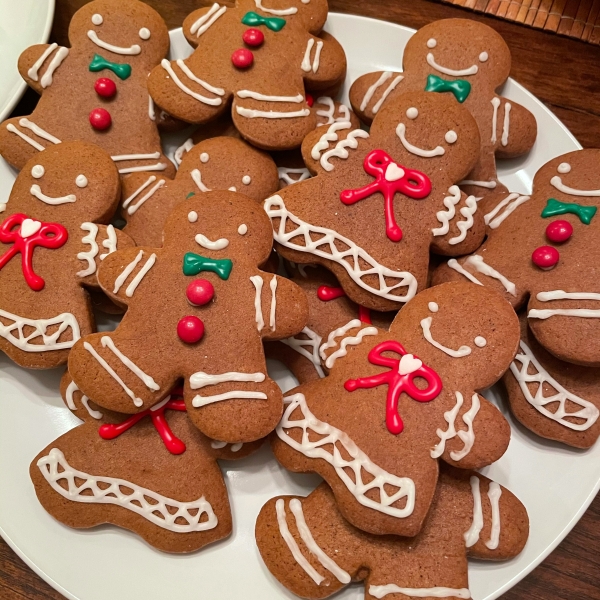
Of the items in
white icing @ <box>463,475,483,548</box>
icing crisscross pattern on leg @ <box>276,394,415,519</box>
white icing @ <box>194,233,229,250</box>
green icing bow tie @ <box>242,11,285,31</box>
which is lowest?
white icing @ <box>463,475,483,548</box>

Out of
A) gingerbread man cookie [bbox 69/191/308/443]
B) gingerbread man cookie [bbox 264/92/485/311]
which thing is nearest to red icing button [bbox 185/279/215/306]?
gingerbread man cookie [bbox 69/191/308/443]

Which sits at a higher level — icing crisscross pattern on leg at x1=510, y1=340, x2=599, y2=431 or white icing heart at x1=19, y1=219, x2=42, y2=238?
white icing heart at x1=19, y1=219, x2=42, y2=238

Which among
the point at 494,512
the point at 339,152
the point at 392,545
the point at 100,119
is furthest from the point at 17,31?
the point at 494,512

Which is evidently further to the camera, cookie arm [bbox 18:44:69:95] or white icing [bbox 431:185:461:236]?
cookie arm [bbox 18:44:69:95]

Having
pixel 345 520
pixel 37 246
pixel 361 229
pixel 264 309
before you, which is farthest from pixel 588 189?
pixel 37 246

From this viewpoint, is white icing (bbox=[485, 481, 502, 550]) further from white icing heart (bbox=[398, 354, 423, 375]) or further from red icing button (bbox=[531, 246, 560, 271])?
red icing button (bbox=[531, 246, 560, 271])

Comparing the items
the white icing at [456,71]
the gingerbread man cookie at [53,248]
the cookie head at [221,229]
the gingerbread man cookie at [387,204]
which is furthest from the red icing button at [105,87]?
the white icing at [456,71]

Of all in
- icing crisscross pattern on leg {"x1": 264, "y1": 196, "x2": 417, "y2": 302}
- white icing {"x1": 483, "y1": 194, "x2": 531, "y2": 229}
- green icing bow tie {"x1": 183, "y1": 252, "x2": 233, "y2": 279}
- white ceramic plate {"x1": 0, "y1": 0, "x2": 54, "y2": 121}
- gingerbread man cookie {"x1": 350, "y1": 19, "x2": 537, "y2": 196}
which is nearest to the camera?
green icing bow tie {"x1": 183, "y1": 252, "x2": 233, "y2": 279}

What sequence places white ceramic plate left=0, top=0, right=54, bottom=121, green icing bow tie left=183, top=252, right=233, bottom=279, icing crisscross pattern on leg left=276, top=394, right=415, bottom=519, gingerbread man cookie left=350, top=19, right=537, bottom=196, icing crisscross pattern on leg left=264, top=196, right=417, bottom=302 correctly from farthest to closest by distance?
white ceramic plate left=0, top=0, right=54, bottom=121
gingerbread man cookie left=350, top=19, right=537, bottom=196
icing crisscross pattern on leg left=264, top=196, right=417, bottom=302
green icing bow tie left=183, top=252, right=233, bottom=279
icing crisscross pattern on leg left=276, top=394, right=415, bottom=519
